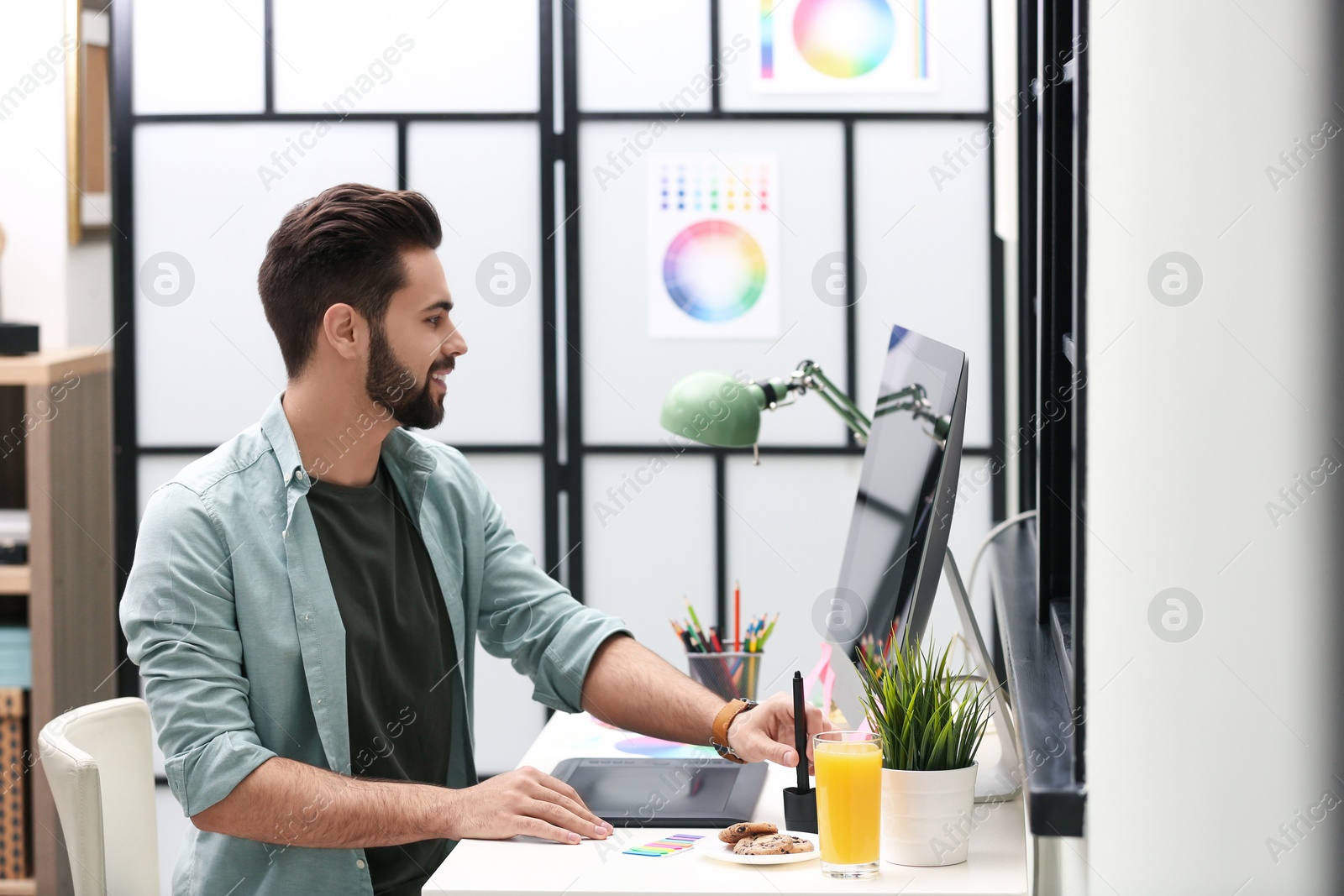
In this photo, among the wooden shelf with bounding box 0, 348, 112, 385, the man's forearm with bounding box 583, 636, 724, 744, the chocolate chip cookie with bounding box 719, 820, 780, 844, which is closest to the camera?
the chocolate chip cookie with bounding box 719, 820, 780, 844

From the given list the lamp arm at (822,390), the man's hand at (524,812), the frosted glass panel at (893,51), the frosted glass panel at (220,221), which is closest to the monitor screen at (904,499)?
the lamp arm at (822,390)

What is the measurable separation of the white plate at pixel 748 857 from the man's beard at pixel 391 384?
701 millimetres

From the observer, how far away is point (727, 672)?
1.69 m

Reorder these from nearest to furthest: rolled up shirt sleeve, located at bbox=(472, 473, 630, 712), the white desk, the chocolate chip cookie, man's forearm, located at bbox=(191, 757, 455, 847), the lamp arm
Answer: the white desk → the chocolate chip cookie → man's forearm, located at bbox=(191, 757, 455, 847) → rolled up shirt sleeve, located at bbox=(472, 473, 630, 712) → the lamp arm

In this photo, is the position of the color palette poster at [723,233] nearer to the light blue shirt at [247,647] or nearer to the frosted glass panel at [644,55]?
the frosted glass panel at [644,55]

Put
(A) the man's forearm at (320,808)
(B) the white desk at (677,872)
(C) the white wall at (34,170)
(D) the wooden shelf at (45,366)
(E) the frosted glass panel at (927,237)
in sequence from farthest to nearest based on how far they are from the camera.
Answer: (C) the white wall at (34,170), (E) the frosted glass panel at (927,237), (D) the wooden shelf at (45,366), (A) the man's forearm at (320,808), (B) the white desk at (677,872)

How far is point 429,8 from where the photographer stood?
2.60 m

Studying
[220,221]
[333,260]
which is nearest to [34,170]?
[220,221]

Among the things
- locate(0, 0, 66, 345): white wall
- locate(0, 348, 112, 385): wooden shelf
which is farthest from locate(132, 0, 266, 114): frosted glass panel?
locate(0, 348, 112, 385): wooden shelf

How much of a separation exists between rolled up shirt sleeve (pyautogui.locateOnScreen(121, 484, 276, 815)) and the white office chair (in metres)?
0.14

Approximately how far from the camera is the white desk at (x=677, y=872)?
3.49ft

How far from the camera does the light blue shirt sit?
130cm

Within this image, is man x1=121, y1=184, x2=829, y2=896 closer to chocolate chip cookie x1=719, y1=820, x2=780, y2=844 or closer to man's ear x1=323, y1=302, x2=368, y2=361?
man's ear x1=323, y1=302, x2=368, y2=361

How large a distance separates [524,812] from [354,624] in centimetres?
42
